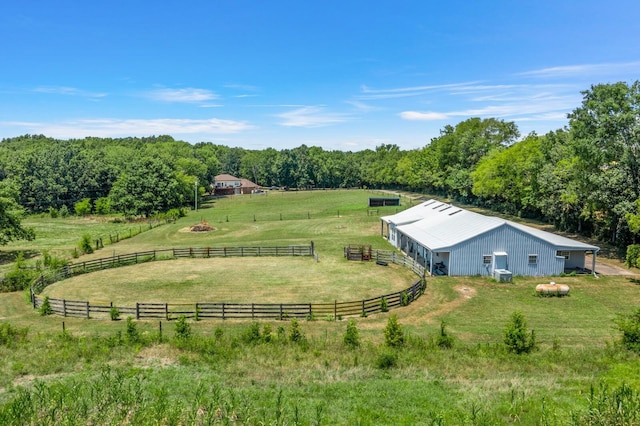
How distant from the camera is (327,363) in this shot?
47.5 feet

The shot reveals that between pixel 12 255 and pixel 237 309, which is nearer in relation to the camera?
pixel 237 309

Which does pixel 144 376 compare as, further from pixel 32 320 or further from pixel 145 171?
pixel 145 171

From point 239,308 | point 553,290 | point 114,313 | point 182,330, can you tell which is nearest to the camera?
point 182,330

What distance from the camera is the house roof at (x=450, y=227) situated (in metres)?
27.4

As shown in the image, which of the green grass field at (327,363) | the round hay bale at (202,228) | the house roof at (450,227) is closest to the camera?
the green grass field at (327,363)

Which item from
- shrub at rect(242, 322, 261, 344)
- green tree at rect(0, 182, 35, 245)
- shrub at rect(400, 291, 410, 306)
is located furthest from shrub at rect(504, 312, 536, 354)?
green tree at rect(0, 182, 35, 245)

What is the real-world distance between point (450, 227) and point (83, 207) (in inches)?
2521

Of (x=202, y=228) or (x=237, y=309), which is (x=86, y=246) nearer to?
(x=202, y=228)

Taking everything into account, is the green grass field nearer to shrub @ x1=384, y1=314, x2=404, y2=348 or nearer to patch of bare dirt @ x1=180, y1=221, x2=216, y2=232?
shrub @ x1=384, y1=314, x2=404, y2=348

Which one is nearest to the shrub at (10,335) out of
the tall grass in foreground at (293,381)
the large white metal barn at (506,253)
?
the tall grass in foreground at (293,381)

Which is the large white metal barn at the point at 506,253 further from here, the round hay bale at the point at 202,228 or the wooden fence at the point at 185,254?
the round hay bale at the point at 202,228

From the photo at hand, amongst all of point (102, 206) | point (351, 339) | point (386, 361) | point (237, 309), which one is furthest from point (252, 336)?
point (102, 206)

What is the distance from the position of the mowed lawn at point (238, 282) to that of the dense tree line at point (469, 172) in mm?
15427

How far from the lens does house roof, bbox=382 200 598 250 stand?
27359 millimetres
